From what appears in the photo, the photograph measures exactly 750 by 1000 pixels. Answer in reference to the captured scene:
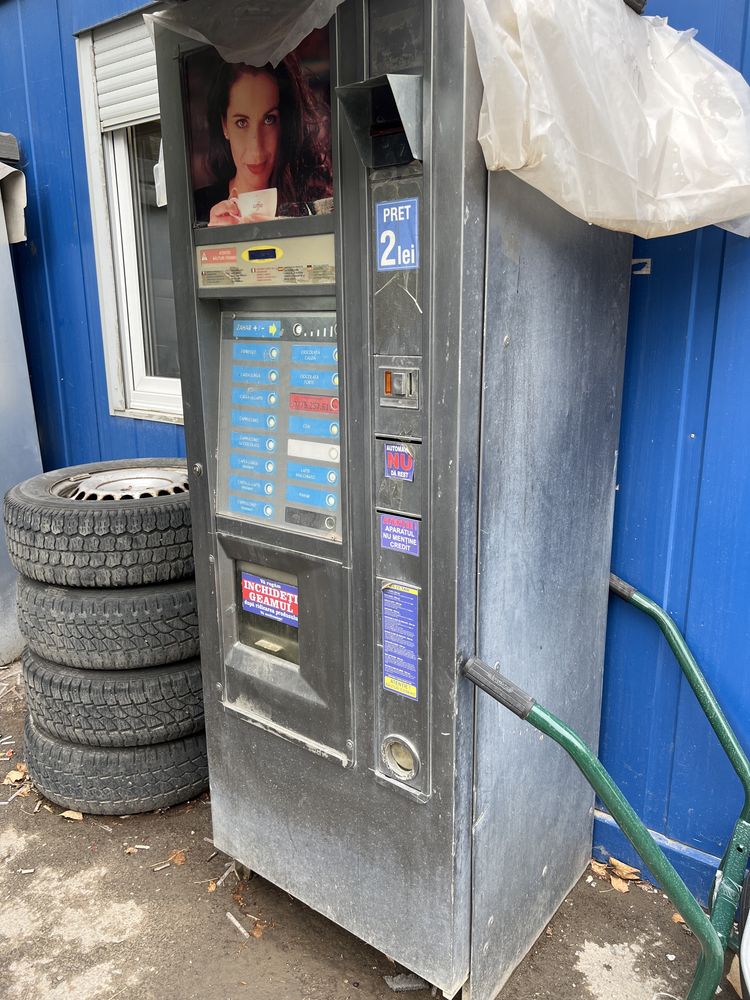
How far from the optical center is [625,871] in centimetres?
236

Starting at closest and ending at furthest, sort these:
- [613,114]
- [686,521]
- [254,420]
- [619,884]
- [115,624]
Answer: [613,114]
[254,420]
[686,521]
[619,884]
[115,624]

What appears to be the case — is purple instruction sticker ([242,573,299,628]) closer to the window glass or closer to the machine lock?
the machine lock

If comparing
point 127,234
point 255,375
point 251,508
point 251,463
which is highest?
point 127,234

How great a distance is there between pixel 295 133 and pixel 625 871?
222 centimetres

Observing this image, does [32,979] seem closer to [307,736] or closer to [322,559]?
[307,736]

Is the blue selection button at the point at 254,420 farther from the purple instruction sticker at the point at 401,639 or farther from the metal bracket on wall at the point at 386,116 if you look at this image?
the metal bracket on wall at the point at 386,116

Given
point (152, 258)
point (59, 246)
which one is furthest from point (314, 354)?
point (59, 246)

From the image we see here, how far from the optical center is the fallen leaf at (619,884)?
2.31m

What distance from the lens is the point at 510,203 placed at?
4.89ft

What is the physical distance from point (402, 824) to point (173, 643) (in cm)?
106

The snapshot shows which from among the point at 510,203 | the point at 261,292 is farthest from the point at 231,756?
the point at 510,203

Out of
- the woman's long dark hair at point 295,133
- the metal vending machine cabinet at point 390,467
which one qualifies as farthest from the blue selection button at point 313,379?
the woman's long dark hair at point 295,133

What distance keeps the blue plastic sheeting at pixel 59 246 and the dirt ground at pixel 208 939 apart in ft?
5.84

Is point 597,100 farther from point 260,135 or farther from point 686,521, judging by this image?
point 686,521
